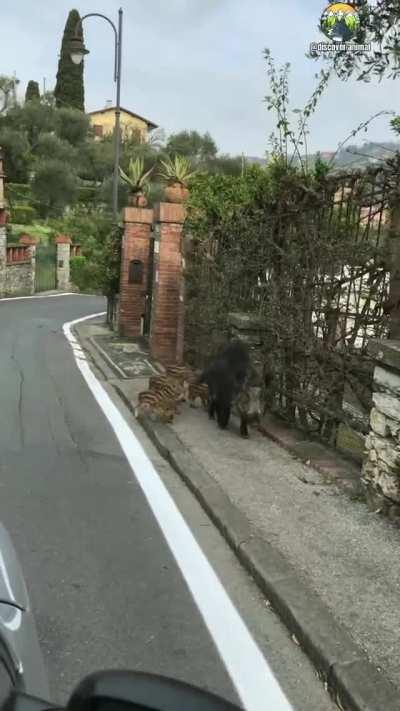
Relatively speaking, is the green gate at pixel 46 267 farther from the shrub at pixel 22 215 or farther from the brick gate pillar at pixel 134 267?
the brick gate pillar at pixel 134 267

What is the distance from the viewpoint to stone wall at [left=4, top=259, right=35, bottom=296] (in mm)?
33062

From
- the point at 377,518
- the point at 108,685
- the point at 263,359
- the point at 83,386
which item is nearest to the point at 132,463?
the point at 263,359

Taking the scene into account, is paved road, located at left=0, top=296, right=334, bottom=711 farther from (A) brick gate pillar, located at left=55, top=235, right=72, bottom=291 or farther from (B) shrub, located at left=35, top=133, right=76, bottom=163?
(B) shrub, located at left=35, top=133, right=76, bottom=163

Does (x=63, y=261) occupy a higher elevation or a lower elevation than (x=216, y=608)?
lower

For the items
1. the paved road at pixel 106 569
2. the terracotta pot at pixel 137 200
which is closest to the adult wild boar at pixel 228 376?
the paved road at pixel 106 569

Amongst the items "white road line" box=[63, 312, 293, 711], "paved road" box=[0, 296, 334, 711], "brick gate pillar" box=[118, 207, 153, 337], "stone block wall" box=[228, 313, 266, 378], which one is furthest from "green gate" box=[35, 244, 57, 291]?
"white road line" box=[63, 312, 293, 711]

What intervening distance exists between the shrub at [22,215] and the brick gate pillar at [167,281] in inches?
1242

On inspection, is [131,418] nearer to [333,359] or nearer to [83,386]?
[83,386]

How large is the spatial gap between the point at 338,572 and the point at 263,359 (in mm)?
3702

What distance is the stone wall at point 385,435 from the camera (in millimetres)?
4559

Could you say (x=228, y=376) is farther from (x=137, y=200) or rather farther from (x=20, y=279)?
(x=20, y=279)

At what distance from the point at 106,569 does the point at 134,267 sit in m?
12.7

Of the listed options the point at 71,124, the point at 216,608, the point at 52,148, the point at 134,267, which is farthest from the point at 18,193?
the point at 216,608

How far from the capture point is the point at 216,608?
374 centimetres
